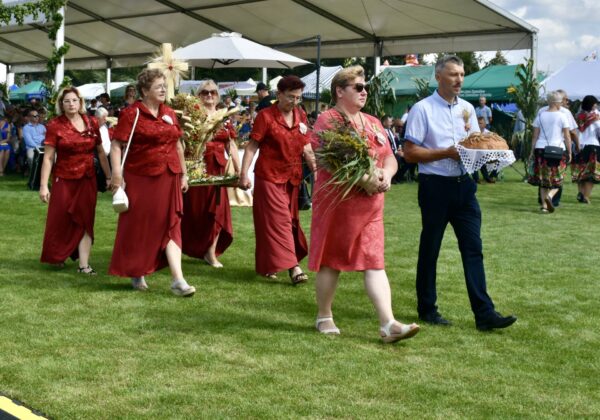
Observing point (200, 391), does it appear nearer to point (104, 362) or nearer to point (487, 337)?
point (104, 362)

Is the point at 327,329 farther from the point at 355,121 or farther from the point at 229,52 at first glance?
the point at 229,52

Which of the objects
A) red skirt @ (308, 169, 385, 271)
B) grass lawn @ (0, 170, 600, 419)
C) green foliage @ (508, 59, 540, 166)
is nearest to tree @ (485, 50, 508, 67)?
green foliage @ (508, 59, 540, 166)

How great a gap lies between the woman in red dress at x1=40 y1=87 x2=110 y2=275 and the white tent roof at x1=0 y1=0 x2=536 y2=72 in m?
10.9

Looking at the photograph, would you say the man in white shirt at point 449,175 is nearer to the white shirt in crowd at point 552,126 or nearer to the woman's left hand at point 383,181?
the woman's left hand at point 383,181

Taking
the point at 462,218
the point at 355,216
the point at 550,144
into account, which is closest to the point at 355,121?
the point at 355,216

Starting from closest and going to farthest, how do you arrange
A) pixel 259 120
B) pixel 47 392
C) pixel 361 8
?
pixel 47 392 < pixel 259 120 < pixel 361 8

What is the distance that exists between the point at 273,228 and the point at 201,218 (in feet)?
4.38

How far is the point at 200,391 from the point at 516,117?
1865 centimetres

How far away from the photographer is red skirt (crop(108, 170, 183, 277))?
7.71 metres

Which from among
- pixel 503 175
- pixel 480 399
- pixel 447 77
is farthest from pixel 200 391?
pixel 503 175

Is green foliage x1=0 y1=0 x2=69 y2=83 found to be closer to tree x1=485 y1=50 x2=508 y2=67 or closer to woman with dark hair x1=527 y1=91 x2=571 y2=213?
woman with dark hair x1=527 y1=91 x2=571 y2=213

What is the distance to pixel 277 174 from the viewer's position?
8.39 metres

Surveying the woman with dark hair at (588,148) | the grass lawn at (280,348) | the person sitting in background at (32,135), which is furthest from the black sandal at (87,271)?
the person sitting in background at (32,135)

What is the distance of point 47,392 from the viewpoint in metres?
Answer: 4.79
